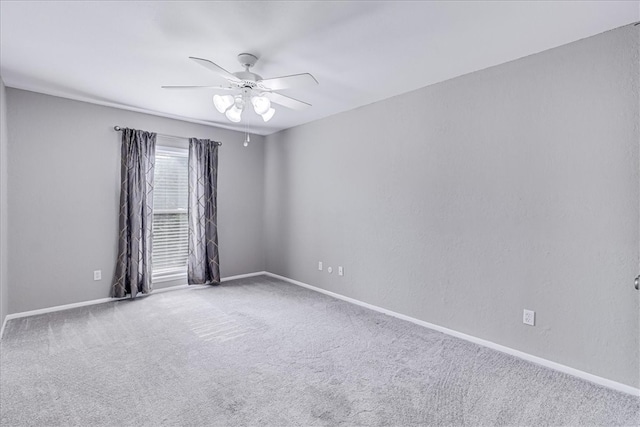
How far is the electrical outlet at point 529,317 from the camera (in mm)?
2543

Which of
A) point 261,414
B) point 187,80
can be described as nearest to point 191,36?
→ point 187,80

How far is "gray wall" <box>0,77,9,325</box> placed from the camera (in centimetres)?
301

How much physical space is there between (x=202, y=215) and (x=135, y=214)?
2.98 ft

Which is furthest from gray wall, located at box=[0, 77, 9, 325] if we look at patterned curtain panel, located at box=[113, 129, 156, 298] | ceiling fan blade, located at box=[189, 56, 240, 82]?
ceiling fan blade, located at box=[189, 56, 240, 82]

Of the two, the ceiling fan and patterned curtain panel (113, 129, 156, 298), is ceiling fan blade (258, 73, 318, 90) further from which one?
patterned curtain panel (113, 129, 156, 298)

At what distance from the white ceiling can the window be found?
141 cm

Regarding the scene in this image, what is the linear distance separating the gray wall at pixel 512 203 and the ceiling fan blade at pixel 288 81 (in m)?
1.48

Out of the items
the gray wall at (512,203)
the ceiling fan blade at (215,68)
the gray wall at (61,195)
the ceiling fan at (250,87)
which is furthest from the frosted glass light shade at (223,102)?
the gray wall at (61,195)

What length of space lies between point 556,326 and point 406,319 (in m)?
1.36

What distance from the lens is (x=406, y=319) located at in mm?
3430

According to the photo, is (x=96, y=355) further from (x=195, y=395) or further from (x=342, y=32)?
(x=342, y=32)

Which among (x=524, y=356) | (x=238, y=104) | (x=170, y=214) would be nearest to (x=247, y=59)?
(x=238, y=104)

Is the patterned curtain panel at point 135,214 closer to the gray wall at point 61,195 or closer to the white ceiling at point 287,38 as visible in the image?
the gray wall at point 61,195

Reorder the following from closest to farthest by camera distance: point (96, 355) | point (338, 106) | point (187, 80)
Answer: point (96, 355) → point (187, 80) → point (338, 106)
